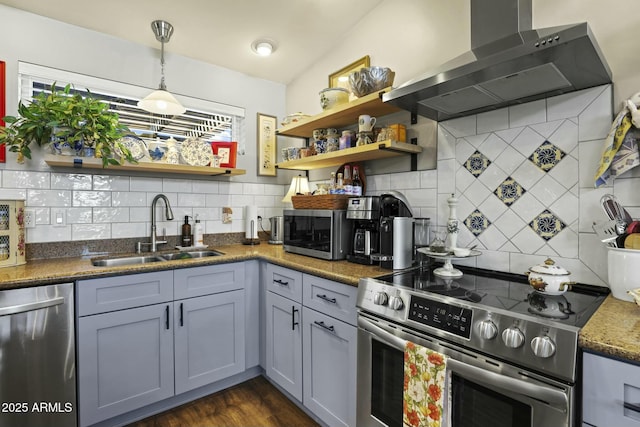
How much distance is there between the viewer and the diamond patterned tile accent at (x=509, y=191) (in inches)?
62.0

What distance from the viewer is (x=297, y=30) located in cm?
238

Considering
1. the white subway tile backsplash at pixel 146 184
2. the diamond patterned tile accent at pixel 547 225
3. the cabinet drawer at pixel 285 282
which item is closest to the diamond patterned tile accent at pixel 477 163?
the diamond patterned tile accent at pixel 547 225

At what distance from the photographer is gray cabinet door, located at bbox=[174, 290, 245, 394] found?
1.95m

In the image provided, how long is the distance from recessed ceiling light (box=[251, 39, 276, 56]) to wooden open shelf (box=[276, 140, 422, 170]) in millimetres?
897

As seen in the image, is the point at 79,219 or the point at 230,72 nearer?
the point at 79,219

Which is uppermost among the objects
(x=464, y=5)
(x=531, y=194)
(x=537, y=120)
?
(x=464, y=5)

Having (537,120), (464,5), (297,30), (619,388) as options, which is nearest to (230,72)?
(297,30)

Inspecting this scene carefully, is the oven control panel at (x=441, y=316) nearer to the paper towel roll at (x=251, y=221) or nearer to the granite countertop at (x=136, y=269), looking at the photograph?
the granite countertop at (x=136, y=269)

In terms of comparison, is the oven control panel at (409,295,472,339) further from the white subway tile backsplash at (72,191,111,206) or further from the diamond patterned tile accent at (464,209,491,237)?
the white subway tile backsplash at (72,191,111,206)

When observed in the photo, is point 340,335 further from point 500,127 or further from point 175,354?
point 500,127

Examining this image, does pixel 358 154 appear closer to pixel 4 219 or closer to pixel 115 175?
pixel 115 175

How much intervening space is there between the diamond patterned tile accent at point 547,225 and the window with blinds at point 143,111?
7.60ft

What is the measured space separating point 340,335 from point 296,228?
89 centimetres

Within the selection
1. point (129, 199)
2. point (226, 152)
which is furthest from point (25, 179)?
point (226, 152)
